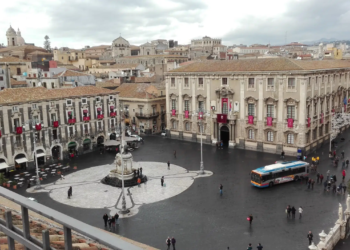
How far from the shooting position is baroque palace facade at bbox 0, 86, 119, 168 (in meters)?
44.5

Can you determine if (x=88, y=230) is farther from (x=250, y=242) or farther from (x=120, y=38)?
(x=120, y=38)

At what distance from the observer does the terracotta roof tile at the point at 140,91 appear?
68925mm

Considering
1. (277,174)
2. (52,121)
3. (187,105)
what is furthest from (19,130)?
(277,174)

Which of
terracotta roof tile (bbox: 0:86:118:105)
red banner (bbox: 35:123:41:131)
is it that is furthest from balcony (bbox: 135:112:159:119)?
Result: red banner (bbox: 35:123:41:131)

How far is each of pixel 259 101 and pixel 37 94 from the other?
101 feet

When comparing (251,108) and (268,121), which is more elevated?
(251,108)

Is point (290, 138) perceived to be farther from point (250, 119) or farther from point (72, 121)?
point (72, 121)

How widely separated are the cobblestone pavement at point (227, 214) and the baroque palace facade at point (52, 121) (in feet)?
24.1

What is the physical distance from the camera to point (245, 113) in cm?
5416

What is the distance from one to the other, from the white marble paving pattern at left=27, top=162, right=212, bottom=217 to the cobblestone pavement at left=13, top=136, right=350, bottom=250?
617mm

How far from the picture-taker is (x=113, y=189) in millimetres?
37312

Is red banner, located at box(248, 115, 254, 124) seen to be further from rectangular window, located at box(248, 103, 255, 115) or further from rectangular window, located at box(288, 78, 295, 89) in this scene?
rectangular window, located at box(288, 78, 295, 89)

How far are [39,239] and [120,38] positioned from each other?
16487cm

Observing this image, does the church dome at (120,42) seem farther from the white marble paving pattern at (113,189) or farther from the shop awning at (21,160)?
the white marble paving pattern at (113,189)
